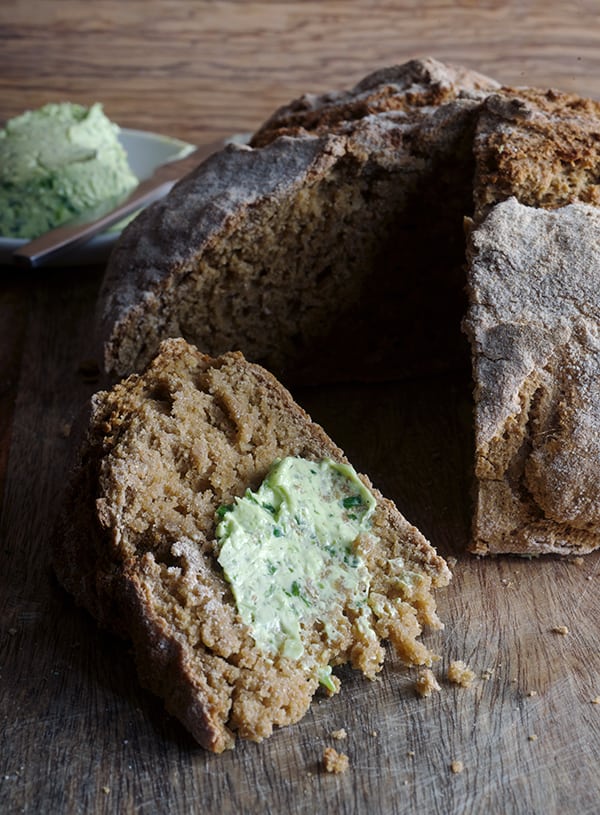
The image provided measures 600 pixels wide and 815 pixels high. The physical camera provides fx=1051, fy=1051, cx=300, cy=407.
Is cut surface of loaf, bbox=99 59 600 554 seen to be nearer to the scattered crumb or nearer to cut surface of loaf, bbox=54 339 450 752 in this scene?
cut surface of loaf, bbox=54 339 450 752

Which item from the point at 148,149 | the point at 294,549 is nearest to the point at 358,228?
the point at 294,549

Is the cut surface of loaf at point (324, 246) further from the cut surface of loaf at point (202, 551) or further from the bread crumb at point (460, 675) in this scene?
the bread crumb at point (460, 675)

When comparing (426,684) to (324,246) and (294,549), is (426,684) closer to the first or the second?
(294,549)

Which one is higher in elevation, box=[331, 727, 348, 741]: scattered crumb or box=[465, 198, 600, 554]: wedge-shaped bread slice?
box=[465, 198, 600, 554]: wedge-shaped bread slice

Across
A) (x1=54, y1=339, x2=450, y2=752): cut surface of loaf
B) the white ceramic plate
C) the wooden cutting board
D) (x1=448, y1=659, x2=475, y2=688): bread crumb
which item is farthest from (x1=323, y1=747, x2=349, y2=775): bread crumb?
the white ceramic plate

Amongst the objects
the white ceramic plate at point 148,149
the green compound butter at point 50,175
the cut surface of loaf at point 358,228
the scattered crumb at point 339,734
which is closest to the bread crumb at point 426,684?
the scattered crumb at point 339,734

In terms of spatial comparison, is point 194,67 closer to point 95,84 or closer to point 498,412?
point 95,84
